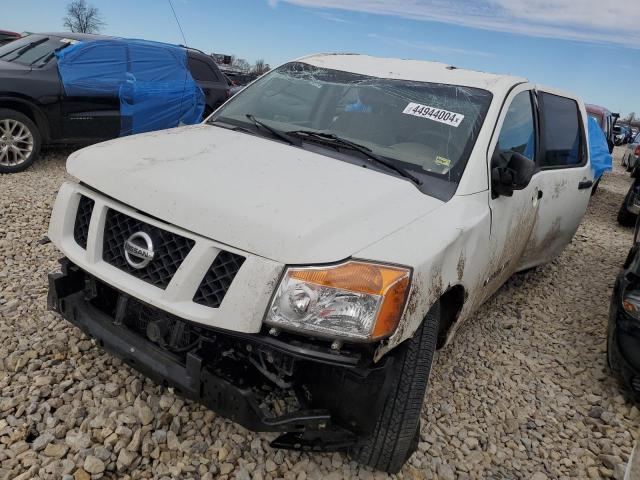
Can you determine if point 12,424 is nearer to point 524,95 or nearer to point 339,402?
point 339,402

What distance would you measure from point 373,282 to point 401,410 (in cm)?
68

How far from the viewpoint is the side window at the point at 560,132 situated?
3764mm

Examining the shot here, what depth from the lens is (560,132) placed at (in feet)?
13.4

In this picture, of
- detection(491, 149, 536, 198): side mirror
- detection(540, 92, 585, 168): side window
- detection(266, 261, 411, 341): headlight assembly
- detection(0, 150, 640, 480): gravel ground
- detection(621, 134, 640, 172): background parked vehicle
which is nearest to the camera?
detection(266, 261, 411, 341): headlight assembly

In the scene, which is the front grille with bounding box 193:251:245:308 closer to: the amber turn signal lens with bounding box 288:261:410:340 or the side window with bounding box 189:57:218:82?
the amber turn signal lens with bounding box 288:261:410:340

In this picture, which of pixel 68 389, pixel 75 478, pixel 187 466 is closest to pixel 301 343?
pixel 187 466

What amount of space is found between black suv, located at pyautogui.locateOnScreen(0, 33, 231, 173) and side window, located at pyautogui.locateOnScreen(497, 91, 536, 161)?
18.8 feet

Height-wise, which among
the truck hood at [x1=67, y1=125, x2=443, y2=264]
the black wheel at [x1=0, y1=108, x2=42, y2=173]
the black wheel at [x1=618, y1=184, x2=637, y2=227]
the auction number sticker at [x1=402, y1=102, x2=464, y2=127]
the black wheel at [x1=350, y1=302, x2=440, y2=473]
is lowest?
the black wheel at [x1=0, y1=108, x2=42, y2=173]

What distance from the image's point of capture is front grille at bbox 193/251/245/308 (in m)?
1.88

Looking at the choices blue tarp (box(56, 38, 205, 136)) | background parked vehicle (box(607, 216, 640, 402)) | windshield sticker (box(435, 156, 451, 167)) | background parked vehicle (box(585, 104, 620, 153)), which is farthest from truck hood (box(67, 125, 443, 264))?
background parked vehicle (box(585, 104, 620, 153))

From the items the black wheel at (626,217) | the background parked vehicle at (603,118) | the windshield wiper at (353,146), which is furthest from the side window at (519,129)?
the background parked vehicle at (603,118)

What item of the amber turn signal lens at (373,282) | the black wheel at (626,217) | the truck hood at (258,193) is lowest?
the black wheel at (626,217)

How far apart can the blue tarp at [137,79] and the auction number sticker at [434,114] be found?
543cm

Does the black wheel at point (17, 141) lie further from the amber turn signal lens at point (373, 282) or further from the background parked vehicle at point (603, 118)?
the background parked vehicle at point (603, 118)
